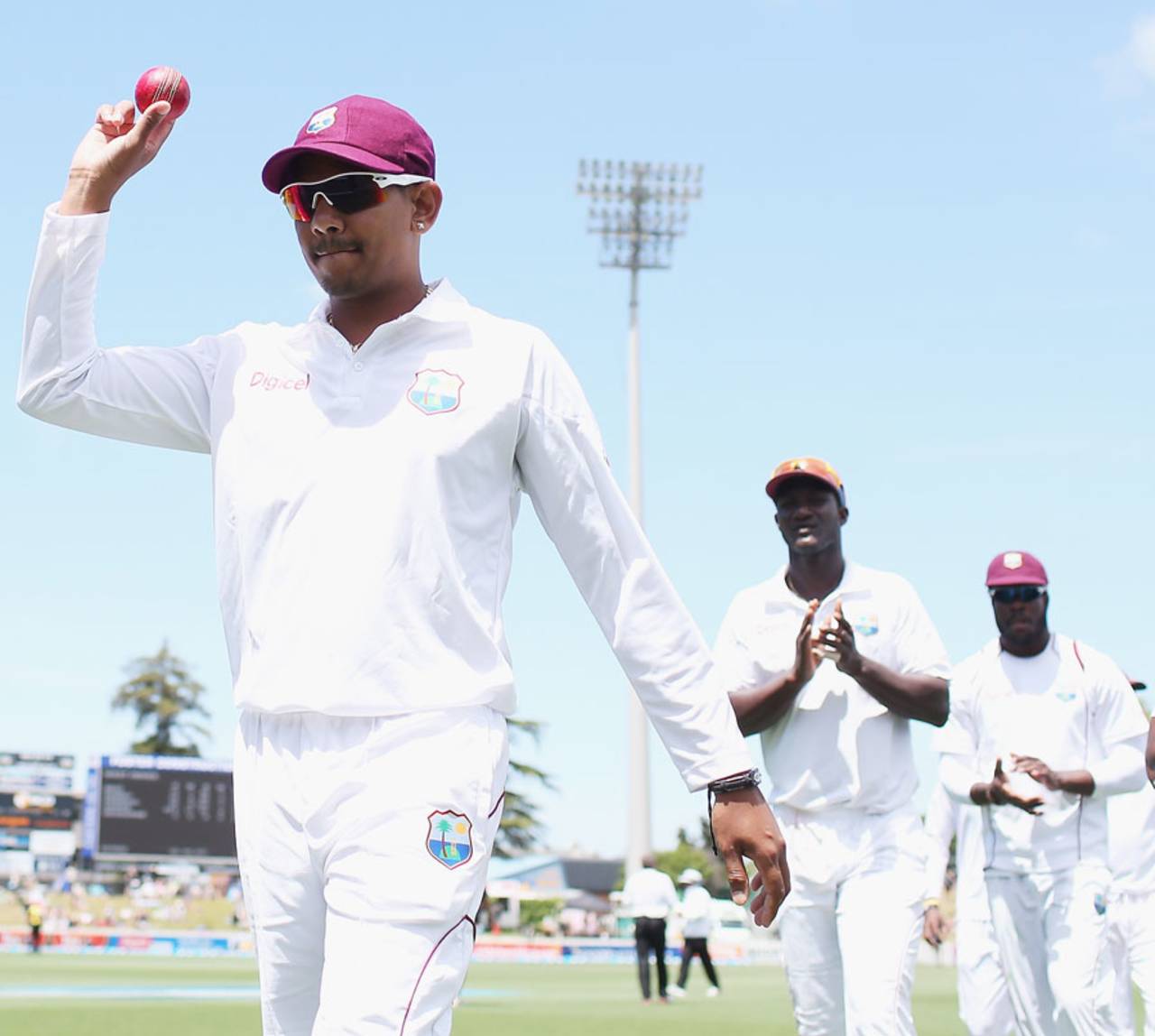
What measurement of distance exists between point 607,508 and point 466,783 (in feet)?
2.27

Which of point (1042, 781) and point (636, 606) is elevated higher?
point (636, 606)

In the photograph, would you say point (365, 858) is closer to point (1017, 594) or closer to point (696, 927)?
point (1017, 594)

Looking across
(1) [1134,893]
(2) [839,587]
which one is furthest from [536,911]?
(2) [839,587]

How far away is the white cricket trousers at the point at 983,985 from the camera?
→ 885 centimetres

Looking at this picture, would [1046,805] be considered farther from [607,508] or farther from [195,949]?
[195,949]

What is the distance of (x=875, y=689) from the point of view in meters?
6.94

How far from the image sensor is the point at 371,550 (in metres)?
3.52

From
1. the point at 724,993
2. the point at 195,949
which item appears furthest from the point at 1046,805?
the point at 195,949

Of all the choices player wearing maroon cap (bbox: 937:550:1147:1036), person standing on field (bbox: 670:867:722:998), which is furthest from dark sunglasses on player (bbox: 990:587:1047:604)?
person standing on field (bbox: 670:867:722:998)

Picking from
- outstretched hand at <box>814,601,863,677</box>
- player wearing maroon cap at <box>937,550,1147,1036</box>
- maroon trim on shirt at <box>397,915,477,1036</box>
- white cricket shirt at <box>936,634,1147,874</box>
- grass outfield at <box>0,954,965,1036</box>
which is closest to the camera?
maroon trim on shirt at <box>397,915,477,1036</box>

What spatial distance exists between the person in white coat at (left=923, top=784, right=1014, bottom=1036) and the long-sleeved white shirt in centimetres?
505

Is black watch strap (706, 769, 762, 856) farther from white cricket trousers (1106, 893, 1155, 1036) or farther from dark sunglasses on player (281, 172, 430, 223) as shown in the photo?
white cricket trousers (1106, 893, 1155, 1036)

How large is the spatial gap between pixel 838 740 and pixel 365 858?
3940mm

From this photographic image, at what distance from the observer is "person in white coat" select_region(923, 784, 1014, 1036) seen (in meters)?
8.87
